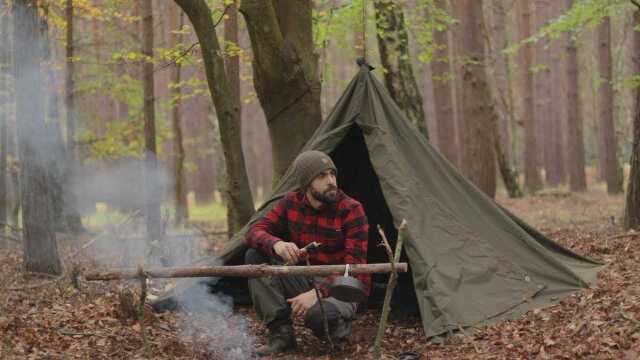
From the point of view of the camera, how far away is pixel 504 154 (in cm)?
1738

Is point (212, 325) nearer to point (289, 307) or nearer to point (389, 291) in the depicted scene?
point (289, 307)

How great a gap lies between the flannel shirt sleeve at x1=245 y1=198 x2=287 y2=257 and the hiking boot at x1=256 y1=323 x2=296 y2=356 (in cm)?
53

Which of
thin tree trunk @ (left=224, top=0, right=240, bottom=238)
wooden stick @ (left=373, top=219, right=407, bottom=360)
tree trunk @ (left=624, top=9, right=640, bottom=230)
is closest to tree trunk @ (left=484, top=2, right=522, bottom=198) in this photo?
thin tree trunk @ (left=224, top=0, right=240, bottom=238)

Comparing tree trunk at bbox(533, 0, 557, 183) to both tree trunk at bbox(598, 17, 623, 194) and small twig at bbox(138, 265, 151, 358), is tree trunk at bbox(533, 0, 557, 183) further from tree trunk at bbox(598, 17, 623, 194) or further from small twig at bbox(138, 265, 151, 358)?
small twig at bbox(138, 265, 151, 358)

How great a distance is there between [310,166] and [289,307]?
102cm

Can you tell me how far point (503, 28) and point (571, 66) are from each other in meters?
3.06

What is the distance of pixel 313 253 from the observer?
5367 mm

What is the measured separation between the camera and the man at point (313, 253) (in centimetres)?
499

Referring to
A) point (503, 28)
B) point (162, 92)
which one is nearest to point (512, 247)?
point (503, 28)

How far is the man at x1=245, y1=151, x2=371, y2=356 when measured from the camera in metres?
4.99

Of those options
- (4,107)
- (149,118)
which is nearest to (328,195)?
(149,118)

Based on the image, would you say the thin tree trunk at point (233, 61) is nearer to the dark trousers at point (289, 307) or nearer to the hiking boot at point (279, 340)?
the dark trousers at point (289, 307)

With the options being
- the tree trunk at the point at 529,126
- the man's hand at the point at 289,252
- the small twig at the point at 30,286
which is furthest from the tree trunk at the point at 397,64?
the tree trunk at the point at 529,126

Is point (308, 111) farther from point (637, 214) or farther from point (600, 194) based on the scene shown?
point (600, 194)
